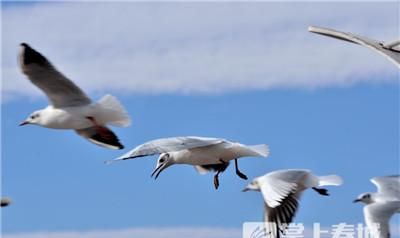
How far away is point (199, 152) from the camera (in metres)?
5.91

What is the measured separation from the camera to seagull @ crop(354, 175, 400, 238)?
562 cm

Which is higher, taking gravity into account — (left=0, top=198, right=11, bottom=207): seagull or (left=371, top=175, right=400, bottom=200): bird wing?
(left=371, top=175, right=400, bottom=200): bird wing

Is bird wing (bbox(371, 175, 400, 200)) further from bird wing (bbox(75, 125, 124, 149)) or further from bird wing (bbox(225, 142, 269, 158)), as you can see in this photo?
bird wing (bbox(75, 125, 124, 149))

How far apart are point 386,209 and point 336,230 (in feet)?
1.44

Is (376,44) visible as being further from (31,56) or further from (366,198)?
(31,56)

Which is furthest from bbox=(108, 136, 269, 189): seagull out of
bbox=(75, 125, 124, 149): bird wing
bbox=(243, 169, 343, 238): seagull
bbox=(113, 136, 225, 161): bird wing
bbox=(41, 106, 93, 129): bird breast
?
bbox=(41, 106, 93, 129): bird breast

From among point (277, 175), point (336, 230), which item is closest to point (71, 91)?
point (277, 175)

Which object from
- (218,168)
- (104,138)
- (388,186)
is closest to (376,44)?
(388,186)

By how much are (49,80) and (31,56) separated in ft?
0.59

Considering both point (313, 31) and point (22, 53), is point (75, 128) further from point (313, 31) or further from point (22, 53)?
point (313, 31)

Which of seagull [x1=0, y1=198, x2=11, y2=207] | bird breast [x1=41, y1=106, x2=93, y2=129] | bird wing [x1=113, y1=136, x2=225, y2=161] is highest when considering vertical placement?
bird breast [x1=41, y1=106, x2=93, y2=129]

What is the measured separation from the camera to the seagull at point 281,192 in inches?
216

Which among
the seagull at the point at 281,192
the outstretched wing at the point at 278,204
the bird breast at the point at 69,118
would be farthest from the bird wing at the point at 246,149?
the bird breast at the point at 69,118

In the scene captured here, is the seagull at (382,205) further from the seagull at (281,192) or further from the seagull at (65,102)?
the seagull at (65,102)
